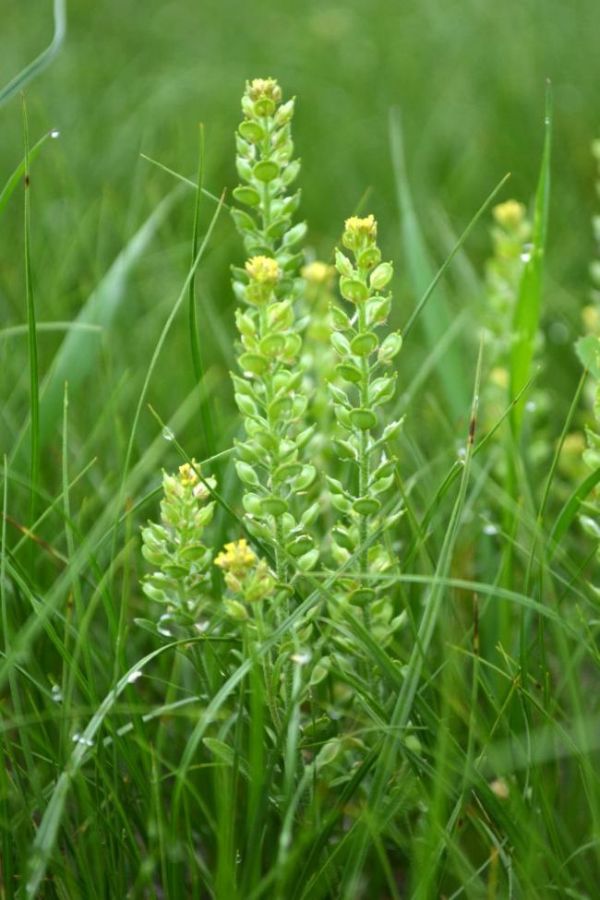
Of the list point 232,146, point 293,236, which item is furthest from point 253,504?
point 232,146

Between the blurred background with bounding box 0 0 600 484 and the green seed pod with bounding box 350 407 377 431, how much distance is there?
1.95 feet

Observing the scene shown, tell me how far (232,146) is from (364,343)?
2455mm

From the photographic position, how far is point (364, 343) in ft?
3.75

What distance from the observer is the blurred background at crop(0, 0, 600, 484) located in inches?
87.2

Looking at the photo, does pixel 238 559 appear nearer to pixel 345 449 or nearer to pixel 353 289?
pixel 345 449

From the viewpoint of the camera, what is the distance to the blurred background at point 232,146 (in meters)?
2.21

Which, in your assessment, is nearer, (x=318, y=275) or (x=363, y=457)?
(x=363, y=457)

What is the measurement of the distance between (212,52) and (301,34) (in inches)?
12.8

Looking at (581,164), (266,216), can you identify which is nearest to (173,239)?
(581,164)

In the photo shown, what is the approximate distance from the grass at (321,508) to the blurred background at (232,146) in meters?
0.01

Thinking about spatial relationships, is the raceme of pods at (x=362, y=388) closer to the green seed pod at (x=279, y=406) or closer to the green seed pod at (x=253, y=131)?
the green seed pod at (x=279, y=406)

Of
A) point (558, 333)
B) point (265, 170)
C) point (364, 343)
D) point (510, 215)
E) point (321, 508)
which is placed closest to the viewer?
point (364, 343)

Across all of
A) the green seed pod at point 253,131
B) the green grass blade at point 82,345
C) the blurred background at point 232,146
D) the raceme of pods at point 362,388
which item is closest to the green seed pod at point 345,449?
the raceme of pods at point 362,388

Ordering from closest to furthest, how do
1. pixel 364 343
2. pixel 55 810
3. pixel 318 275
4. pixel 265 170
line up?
pixel 55 810 < pixel 364 343 < pixel 265 170 < pixel 318 275
